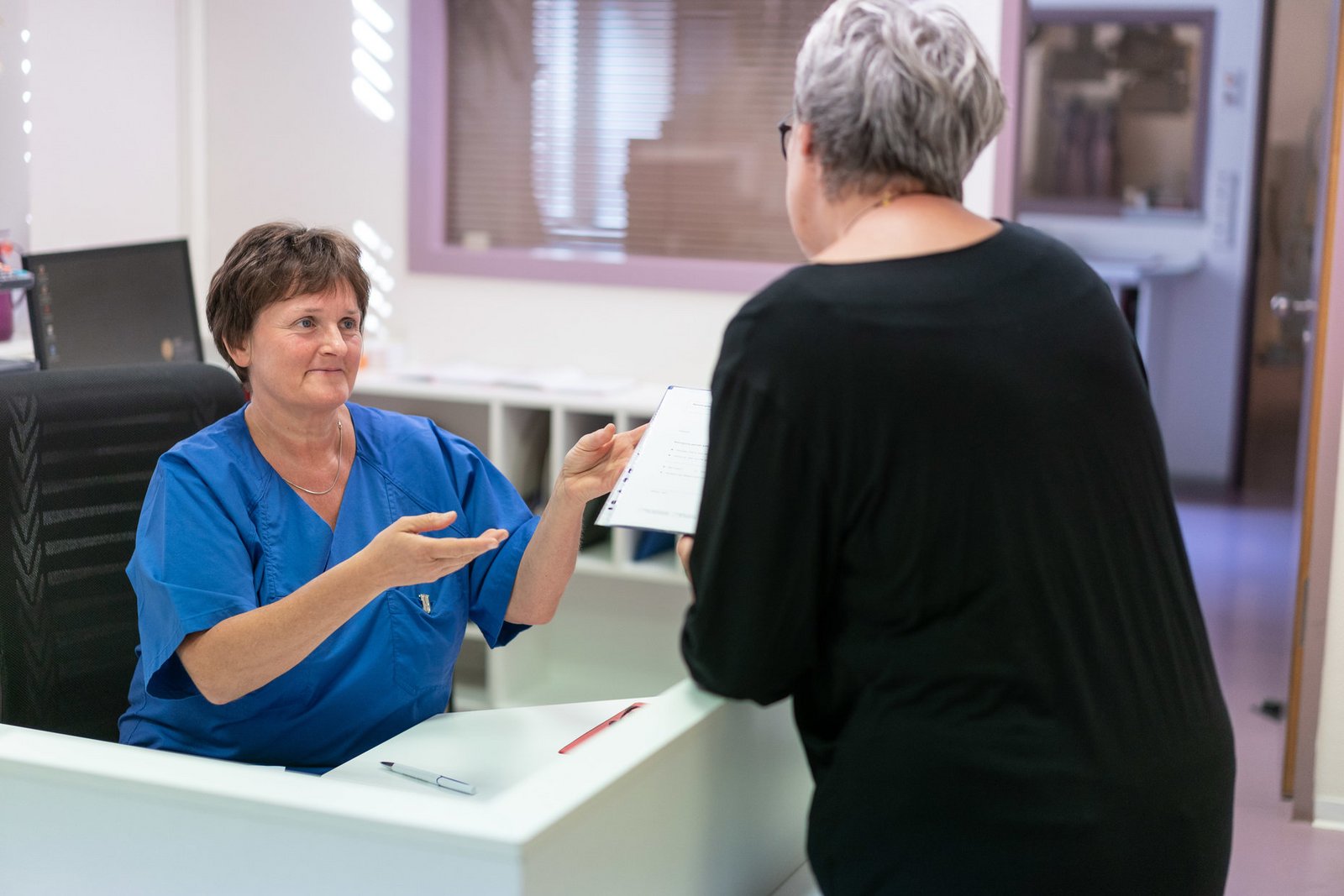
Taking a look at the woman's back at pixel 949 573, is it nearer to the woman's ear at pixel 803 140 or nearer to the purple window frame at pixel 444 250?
the woman's ear at pixel 803 140

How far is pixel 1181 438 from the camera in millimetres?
6793

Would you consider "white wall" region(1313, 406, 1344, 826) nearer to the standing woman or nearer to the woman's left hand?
the woman's left hand

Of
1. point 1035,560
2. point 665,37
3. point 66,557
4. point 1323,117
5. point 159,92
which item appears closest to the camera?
point 1035,560

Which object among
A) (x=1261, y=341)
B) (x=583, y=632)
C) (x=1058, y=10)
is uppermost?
(x=1058, y=10)

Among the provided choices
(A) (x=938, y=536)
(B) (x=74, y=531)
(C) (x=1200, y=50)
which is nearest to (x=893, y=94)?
(A) (x=938, y=536)

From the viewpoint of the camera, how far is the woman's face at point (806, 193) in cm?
126

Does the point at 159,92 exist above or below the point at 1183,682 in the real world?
above

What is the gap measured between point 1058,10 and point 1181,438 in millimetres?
2161

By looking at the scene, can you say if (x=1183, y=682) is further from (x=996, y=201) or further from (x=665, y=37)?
(x=665, y=37)

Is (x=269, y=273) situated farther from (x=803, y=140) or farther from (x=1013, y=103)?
(x=1013, y=103)

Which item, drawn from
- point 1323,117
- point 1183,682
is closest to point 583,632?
point 1323,117

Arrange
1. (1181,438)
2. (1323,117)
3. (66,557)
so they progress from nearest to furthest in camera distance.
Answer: (66,557) < (1323,117) < (1181,438)

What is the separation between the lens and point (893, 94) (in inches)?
46.8

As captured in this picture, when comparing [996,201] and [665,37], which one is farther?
[665,37]
